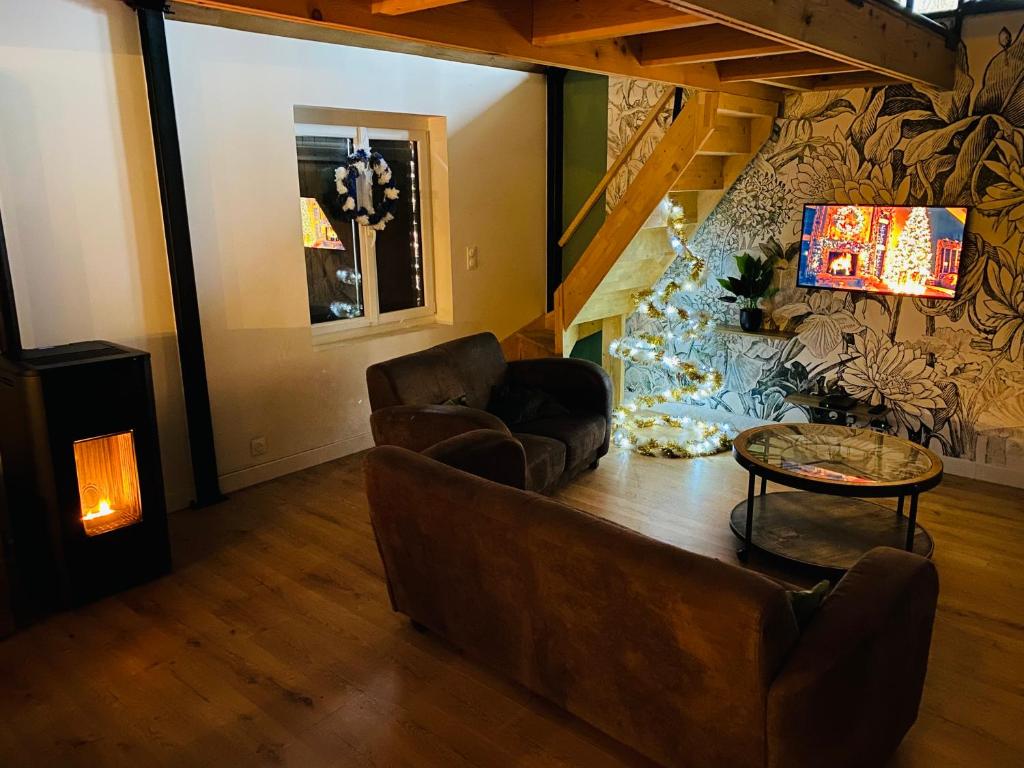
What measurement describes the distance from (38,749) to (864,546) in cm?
339

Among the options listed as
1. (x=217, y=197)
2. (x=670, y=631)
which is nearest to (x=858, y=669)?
(x=670, y=631)

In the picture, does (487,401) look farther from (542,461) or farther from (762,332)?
(762,332)

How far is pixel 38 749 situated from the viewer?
95.7 inches

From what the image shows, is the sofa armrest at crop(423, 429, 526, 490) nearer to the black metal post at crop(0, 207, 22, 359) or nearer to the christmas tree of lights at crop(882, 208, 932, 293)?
the black metal post at crop(0, 207, 22, 359)

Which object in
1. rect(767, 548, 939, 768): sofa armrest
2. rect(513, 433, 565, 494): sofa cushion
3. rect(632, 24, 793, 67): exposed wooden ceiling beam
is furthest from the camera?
rect(513, 433, 565, 494): sofa cushion

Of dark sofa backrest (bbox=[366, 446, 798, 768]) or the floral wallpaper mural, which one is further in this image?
the floral wallpaper mural

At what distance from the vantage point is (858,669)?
1897 mm

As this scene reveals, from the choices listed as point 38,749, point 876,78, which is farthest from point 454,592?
point 876,78

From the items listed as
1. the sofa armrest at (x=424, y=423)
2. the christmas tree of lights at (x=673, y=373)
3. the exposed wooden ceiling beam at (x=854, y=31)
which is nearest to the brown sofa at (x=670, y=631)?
the sofa armrest at (x=424, y=423)

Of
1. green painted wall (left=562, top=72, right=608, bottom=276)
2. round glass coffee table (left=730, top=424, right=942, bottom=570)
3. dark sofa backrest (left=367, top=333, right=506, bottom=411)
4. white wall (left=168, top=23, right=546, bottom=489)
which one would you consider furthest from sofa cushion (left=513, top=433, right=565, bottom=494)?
green painted wall (left=562, top=72, right=608, bottom=276)

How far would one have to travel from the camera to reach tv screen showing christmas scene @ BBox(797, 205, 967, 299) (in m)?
4.42

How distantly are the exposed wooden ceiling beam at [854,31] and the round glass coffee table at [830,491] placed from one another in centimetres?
178

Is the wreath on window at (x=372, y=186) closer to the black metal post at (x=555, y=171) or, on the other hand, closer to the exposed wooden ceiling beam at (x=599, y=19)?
the black metal post at (x=555, y=171)

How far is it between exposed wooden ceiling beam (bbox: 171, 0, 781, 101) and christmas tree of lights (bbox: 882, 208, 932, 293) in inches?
53.5
